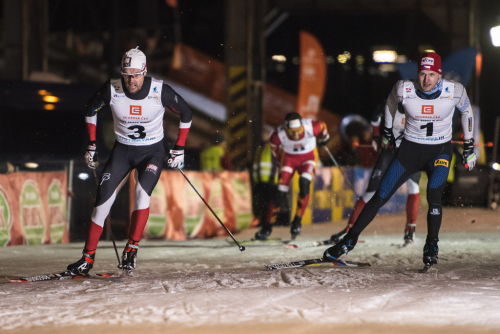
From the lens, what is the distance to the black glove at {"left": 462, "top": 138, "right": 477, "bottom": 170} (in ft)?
22.3

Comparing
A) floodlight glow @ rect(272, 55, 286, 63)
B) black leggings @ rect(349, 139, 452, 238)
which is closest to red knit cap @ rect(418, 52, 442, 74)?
black leggings @ rect(349, 139, 452, 238)

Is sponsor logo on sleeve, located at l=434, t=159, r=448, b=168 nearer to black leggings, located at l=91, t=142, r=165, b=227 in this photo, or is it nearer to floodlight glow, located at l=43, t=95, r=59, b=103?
black leggings, located at l=91, t=142, r=165, b=227

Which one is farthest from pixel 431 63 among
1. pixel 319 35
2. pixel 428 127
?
pixel 319 35

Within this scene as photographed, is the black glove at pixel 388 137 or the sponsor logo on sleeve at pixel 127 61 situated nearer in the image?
the sponsor logo on sleeve at pixel 127 61

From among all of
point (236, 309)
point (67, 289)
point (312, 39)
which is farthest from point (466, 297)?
point (312, 39)

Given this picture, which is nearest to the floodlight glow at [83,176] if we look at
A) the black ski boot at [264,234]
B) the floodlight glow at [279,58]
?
the black ski boot at [264,234]

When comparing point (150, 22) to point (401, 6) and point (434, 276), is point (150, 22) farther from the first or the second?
point (434, 276)

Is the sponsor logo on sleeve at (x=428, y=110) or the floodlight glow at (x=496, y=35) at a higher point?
the floodlight glow at (x=496, y=35)

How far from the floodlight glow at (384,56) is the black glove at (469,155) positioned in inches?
664

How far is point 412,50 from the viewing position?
961 inches

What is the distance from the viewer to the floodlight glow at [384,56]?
23.3m

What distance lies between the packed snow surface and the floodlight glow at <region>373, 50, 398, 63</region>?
15626mm

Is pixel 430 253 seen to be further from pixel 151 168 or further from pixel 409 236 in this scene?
pixel 151 168

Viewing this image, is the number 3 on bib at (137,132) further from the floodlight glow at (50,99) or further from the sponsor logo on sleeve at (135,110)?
the floodlight glow at (50,99)
